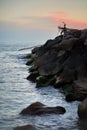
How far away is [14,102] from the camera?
29.0 meters

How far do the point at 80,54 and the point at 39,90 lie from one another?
7035mm

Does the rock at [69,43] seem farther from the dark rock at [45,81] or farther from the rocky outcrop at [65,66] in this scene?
the dark rock at [45,81]

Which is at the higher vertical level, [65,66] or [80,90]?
[65,66]

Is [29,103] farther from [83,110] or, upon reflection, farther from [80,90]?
[83,110]

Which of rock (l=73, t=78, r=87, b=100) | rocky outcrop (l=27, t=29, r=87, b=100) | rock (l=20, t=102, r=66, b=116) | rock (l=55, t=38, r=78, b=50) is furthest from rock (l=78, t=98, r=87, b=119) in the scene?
rock (l=55, t=38, r=78, b=50)

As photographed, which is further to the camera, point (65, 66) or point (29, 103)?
point (65, 66)

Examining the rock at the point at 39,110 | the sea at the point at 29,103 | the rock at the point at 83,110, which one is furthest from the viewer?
the rock at the point at 39,110

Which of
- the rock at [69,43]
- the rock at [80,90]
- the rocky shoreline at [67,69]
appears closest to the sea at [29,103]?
the rock at [80,90]

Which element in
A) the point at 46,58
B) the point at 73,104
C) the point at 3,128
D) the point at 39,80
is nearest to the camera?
the point at 3,128

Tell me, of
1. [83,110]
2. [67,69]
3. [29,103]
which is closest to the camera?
[83,110]

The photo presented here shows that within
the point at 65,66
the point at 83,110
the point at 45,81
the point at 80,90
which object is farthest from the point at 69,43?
the point at 83,110

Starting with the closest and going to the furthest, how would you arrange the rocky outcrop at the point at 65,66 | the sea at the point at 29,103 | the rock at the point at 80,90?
the sea at the point at 29,103
the rock at the point at 80,90
the rocky outcrop at the point at 65,66

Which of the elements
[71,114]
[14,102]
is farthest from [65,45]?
[71,114]

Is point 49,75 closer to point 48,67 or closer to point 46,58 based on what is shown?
point 48,67
